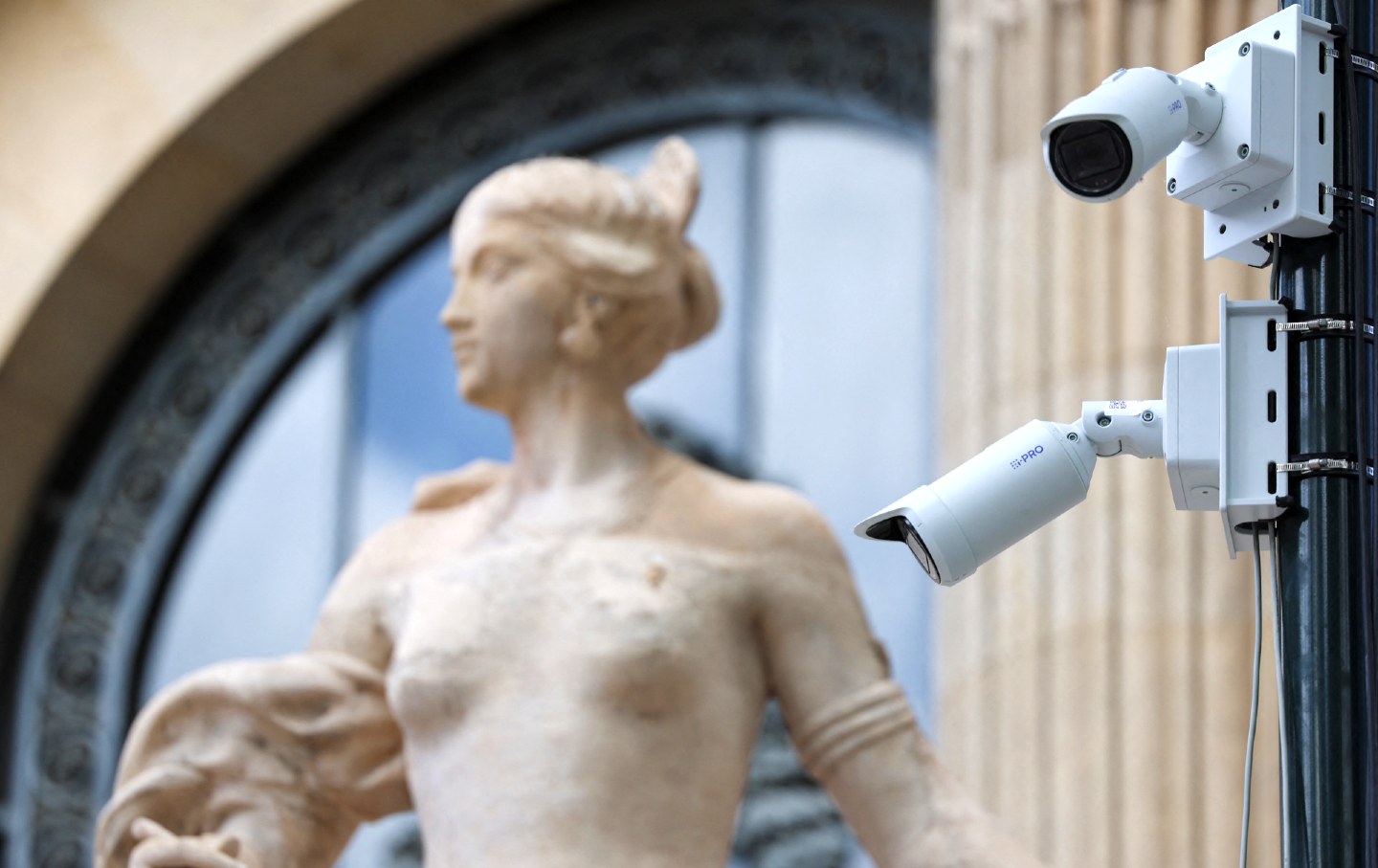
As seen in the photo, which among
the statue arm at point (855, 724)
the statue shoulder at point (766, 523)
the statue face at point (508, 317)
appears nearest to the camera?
the statue arm at point (855, 724)

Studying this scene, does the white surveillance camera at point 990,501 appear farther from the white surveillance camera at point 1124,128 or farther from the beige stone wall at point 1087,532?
the beige stone wall at point 1087,532

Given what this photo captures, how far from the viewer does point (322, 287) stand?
39.0 feet

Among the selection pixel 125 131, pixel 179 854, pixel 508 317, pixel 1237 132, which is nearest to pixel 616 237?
pixel 508 317

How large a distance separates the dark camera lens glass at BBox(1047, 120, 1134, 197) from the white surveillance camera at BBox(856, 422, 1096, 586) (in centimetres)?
33

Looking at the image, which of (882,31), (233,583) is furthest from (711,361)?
(233,583)

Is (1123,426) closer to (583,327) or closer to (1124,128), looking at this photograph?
(1124,128)

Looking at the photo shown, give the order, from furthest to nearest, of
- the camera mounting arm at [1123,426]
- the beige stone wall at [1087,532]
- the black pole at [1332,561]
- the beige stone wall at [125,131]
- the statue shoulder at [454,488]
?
the beige stone wall at [125,131]
the beige stone wall at [1087,532]
the statue shoulder at [454,488]
the camera mounting arm at [1123,426]
the black pole at [1332,561]

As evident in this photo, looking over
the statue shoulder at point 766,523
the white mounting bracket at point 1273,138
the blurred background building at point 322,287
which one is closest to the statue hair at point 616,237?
the statue shoulder at point 766,523

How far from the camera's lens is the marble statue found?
6082 mm

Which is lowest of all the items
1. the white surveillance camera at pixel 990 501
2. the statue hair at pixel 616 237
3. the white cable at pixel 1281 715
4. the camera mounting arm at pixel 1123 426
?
the white cable at pixel 1281 715

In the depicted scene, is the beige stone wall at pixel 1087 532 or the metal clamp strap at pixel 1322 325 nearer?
the metal clamp strap at pixel 1322 325

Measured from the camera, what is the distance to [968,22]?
9234 mm

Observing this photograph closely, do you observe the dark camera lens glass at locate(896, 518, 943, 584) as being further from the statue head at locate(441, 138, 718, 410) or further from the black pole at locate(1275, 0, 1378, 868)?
the statue head at locate(441, 138, 718, 410)

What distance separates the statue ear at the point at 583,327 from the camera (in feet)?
21.4
